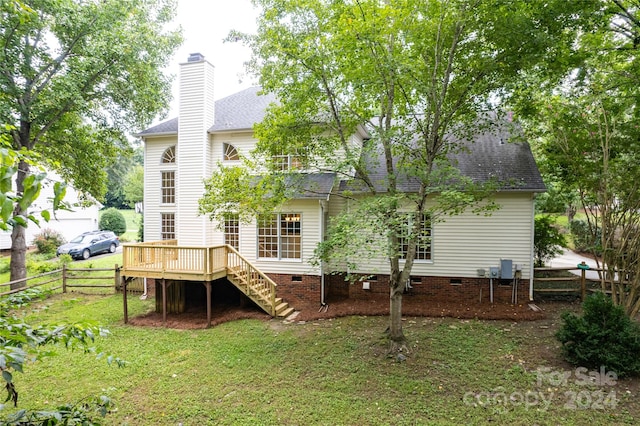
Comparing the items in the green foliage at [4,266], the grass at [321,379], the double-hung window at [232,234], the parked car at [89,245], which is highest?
the double-hung window at [232,234]

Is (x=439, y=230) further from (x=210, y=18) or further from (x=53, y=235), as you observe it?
(x=53, y=235)

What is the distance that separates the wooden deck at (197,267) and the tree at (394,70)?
8.66ft

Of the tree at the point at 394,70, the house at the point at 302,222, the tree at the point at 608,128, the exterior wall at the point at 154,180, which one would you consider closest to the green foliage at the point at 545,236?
the house at the point at 302,222

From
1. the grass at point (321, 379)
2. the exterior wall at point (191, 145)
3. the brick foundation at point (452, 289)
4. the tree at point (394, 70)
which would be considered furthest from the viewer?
the exterior wall at point (191, 145)

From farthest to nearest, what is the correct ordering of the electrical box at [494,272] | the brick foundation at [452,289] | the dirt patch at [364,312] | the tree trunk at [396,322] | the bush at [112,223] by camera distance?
the bush at [112,223] → the brick foundation at [452,289] → the electrical box at [494,272] → the dirt patch at [364,312] → the tree trunk at [396,322]

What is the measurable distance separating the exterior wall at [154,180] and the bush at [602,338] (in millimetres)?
13010

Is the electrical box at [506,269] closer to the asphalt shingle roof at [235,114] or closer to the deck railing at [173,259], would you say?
the deck railing at [173,259]

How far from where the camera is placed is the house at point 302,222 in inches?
432

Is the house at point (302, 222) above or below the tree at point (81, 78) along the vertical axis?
below

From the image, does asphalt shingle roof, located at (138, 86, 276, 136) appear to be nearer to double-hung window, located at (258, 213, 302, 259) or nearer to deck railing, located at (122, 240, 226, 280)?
double-hung window, located at (258, 213, 302, 259)

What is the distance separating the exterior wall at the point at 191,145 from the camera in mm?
12516

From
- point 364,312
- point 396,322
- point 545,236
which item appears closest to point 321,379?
point 396,322

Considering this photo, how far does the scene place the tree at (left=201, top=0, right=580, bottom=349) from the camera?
649 cm

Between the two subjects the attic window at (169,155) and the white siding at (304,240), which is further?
the attic window at (169,155)
